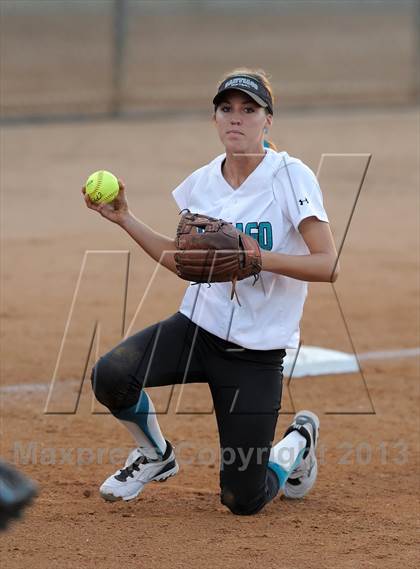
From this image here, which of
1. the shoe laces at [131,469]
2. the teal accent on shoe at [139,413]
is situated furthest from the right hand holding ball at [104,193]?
the shoe laces at [131,469]

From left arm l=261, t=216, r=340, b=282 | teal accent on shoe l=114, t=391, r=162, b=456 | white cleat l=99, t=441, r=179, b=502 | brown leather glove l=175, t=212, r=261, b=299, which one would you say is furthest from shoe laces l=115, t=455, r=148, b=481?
left arm l=261, t=216, r=340, b=282

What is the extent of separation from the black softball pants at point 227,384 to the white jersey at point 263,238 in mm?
78

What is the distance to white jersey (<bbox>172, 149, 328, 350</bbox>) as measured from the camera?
446cm

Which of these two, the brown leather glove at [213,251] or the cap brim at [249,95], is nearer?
the brown leather glove at [213,251]

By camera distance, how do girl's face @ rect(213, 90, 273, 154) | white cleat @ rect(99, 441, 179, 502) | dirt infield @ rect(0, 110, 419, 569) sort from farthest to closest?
white cleat @ rect(99, 441, 179, 502), girl's face @ rect(213, 90, 273, 154), dirt infield @ rect(0, 110, 419, 569)

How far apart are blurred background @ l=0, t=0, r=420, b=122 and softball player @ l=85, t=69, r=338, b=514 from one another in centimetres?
1057

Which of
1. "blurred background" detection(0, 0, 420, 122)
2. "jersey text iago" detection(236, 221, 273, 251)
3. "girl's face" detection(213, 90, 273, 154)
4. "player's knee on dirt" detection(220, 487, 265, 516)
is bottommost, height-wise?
"player's knee on dirt" detection(220, 487, 265, 516)

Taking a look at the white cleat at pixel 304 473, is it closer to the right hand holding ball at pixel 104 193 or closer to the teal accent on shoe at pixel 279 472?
the teal accent on shoe at pixel 279 472

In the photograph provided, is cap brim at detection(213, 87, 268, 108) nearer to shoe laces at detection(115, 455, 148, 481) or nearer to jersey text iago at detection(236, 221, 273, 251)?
jersey text iago at detection(236, 221, 273, 251)

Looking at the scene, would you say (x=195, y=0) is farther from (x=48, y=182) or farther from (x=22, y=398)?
(x=22, y=398)

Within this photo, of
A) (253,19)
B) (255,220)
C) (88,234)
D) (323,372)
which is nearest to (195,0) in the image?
(253,19)

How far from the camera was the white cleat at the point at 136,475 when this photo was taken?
4.52m

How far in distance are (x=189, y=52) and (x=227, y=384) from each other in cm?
2018

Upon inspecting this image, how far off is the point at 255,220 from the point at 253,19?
84.5 feet
